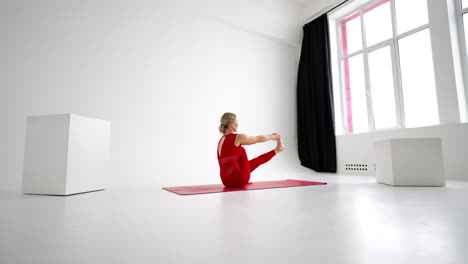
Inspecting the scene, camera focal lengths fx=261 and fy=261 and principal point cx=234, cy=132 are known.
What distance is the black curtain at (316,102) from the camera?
539 cm

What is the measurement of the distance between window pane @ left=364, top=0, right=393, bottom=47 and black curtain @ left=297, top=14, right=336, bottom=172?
784mm

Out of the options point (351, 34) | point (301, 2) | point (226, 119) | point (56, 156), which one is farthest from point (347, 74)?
point (56, 156)

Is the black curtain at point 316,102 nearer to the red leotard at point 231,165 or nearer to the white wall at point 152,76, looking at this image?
the white wall at point 152,76

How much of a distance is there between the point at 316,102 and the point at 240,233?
197 inches

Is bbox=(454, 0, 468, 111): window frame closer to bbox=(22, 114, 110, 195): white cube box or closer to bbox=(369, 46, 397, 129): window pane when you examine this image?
bbox=(369, 46, 397, 129): window pane


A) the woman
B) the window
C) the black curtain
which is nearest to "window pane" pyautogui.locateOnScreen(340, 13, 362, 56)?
the window

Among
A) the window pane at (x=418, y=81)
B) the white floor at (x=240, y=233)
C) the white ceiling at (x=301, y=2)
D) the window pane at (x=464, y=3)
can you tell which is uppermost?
the white ceiling at (x=301, y=2)

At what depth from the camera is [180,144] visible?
4.44 meters

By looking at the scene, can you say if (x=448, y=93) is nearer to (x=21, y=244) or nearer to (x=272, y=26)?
(x=272, y=26)

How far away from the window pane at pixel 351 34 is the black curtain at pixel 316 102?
0.39 metres

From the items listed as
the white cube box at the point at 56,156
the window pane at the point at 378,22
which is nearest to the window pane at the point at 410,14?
the window pane at the point at 378,22

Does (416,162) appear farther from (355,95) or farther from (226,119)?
(355,95)

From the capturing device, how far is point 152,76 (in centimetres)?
433

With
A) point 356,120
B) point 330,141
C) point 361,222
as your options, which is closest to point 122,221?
point 361,222
